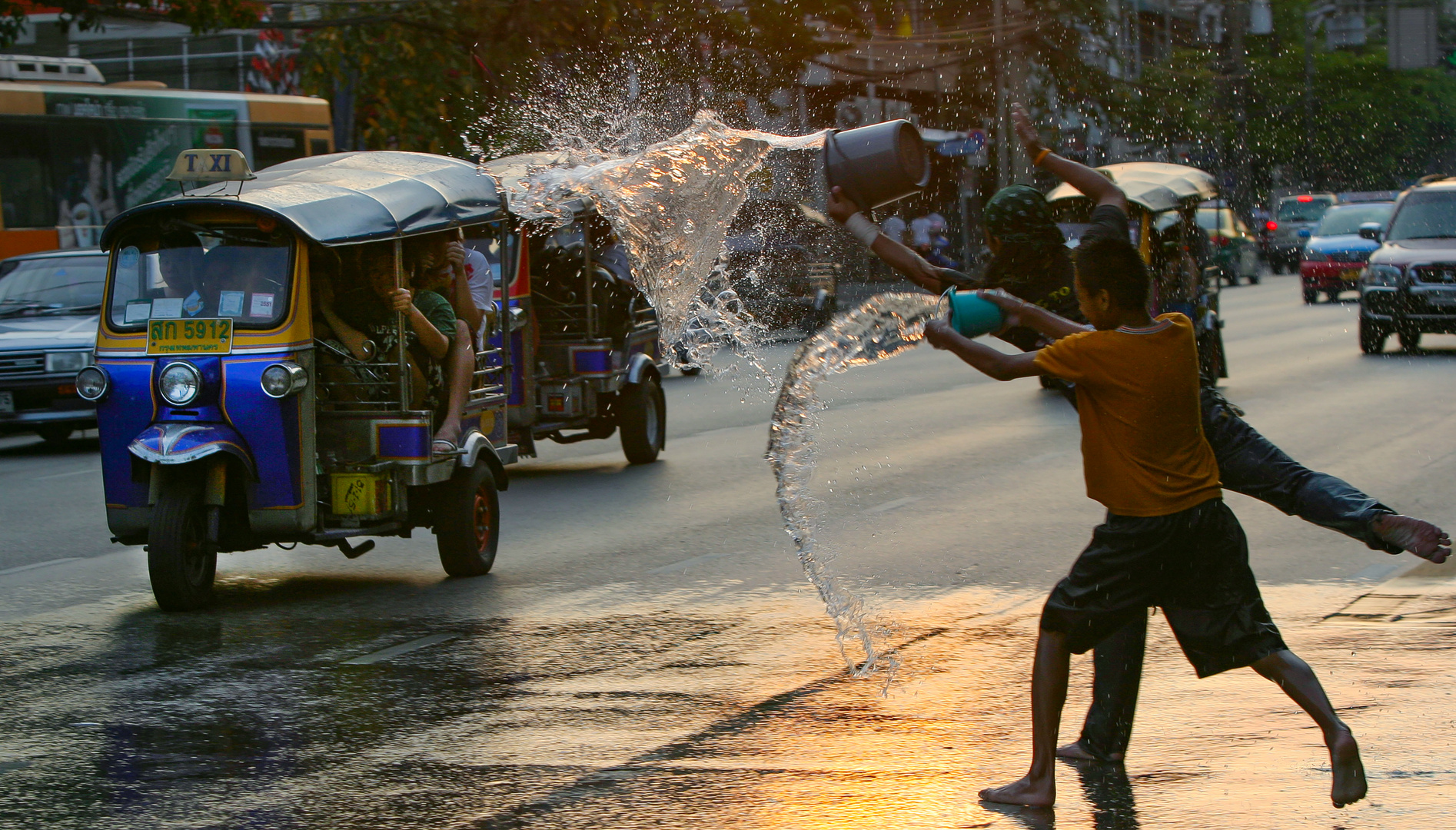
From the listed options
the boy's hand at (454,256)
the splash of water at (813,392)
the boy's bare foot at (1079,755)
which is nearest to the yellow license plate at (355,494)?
the boy's hand at (454,256)

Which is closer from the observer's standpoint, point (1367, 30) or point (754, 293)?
point (754, 293)

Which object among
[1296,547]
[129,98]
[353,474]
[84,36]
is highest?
[84,36]

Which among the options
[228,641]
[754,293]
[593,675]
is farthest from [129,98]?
[593,675]

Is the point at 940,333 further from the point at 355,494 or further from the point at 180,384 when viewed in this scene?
the point at 180,384

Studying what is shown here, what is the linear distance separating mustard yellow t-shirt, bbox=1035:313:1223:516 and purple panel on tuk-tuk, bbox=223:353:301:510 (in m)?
4.47

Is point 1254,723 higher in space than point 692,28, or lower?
lower

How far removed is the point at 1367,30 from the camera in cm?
4444

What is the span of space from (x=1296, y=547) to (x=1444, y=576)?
1075 mm

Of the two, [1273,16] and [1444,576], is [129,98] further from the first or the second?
[1273,16]

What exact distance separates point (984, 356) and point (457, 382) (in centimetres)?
469

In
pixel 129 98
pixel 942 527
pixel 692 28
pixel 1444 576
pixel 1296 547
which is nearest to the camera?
pixel 1444 576

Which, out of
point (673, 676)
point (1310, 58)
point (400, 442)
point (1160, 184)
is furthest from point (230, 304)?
point (1310, 58)

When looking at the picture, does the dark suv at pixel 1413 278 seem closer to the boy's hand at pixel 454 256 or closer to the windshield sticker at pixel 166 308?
the boy's hand at pixel 454 256

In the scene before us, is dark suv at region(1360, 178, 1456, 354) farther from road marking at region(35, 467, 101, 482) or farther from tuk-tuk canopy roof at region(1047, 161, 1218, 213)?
road marking at region(35, 467, 101, 482)
